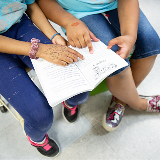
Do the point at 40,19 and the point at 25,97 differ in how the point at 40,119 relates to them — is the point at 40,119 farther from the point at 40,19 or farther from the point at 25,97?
the point at 40,19

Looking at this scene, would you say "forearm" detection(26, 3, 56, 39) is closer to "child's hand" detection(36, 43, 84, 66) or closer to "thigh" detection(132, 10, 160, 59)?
"child's hand" detection(36, 43, 84, 66)

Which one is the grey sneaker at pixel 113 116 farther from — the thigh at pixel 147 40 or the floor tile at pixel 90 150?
the thigh at pixel 147 40

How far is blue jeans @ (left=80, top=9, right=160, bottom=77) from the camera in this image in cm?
66

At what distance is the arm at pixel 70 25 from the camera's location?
0.57 meters

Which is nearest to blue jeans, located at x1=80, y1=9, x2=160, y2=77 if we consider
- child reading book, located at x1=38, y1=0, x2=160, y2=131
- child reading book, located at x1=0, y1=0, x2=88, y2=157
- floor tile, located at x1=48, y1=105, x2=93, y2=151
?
child reading book, located at x1=38, y1=0, x2=160, y2=131

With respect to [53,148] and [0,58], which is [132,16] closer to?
[0,58]

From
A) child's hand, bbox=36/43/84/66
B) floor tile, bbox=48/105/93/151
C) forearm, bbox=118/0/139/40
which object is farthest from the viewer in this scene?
floor tile, bbox=48/105/93/151

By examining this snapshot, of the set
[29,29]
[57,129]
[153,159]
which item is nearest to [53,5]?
[29,29]

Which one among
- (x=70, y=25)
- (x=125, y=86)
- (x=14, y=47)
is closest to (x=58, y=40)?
(x=70, y=25)

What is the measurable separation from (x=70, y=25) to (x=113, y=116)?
23.7 inches

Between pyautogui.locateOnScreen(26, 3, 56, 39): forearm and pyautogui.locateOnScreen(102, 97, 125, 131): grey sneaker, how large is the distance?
1.95ft

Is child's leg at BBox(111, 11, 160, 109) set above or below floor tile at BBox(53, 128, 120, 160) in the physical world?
above

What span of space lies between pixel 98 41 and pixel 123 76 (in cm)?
20

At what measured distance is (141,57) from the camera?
717 mm
